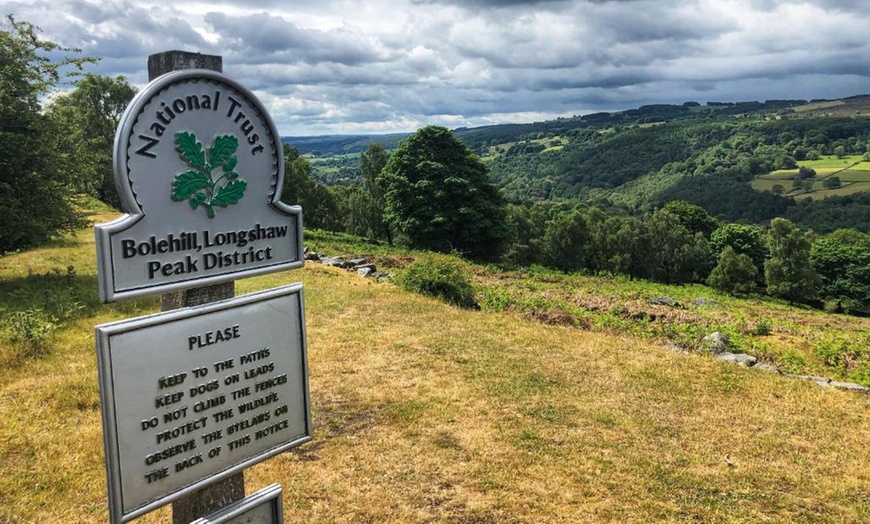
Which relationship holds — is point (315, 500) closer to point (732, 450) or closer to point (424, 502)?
point (424, 502)

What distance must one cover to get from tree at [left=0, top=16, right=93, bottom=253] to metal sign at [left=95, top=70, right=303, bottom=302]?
45.0 ft

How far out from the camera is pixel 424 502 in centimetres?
595

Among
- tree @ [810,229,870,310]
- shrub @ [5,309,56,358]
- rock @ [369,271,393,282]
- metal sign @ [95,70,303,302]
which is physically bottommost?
tree @ [810,229,870,310]

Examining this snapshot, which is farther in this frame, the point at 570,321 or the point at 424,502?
the point at 570,321

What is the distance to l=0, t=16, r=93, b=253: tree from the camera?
1422 cm

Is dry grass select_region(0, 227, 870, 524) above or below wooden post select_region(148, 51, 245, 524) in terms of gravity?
below

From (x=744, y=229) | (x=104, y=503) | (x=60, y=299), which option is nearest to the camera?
(x=104, y=503)

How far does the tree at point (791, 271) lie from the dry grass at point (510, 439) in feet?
144

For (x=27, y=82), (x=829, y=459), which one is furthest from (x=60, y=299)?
(x=829, y=459)

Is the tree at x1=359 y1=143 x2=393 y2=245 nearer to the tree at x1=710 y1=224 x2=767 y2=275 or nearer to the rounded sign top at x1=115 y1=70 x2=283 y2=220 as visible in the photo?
the tree at x1=710 y1=224 x2=767 y2=275

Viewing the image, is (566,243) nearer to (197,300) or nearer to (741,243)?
(741,243)

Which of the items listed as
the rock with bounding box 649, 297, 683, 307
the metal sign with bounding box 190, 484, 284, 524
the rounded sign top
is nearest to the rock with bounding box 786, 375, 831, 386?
the rock with bounding box 649, 297, 683, 307

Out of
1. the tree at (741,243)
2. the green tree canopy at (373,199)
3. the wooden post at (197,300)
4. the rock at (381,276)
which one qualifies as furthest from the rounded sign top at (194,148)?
the tree at (741,243)

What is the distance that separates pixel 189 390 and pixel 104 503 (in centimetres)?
331
